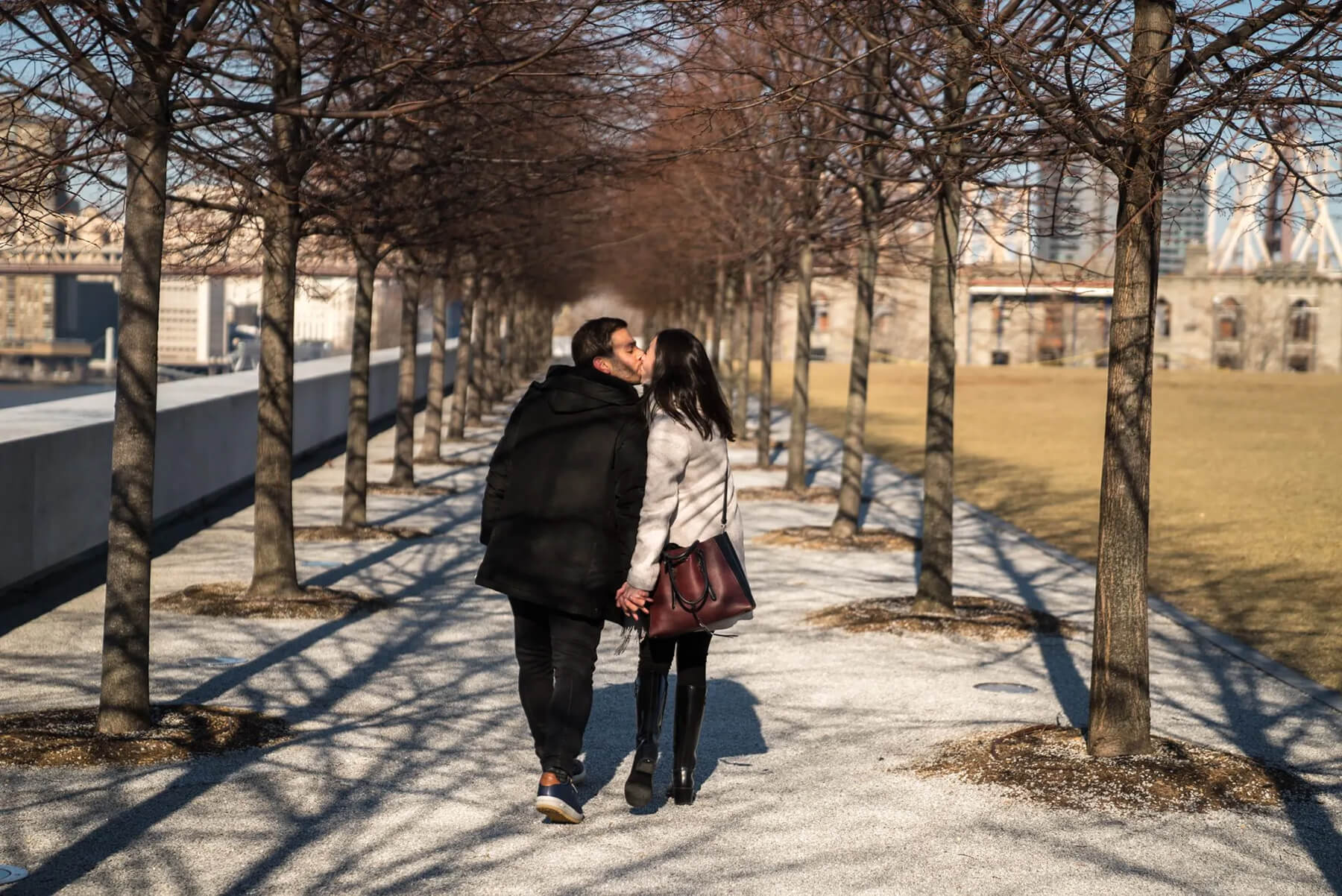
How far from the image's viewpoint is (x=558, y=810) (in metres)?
5.29

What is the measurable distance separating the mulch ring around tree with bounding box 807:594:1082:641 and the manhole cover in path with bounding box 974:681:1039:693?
4.30 feet

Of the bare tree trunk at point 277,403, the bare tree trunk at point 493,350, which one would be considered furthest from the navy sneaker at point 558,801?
the bare tree trunk at point 493,350

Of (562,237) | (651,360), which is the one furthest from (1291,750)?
(562,237)

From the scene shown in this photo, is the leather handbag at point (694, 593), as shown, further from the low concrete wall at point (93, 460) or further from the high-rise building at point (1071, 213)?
the low concrete wall at point (93, 460)

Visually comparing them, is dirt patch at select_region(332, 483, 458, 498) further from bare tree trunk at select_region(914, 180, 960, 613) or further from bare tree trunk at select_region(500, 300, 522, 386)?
bare tree trunk at select_region(500, 300, 522, 386)

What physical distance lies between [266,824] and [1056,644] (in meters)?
5.44

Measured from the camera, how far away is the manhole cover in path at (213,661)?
26.9 feet

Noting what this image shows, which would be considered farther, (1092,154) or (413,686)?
(413,686)

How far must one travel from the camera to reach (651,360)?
18.6 feet

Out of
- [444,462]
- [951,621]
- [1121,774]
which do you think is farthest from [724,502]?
[444,462]

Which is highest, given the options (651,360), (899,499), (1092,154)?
(1092,154)

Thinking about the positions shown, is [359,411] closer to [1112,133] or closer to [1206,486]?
[1112,133]

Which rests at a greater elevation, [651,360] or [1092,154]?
[1092,154]

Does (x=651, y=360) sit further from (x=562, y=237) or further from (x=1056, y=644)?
(x=562, y=237)
